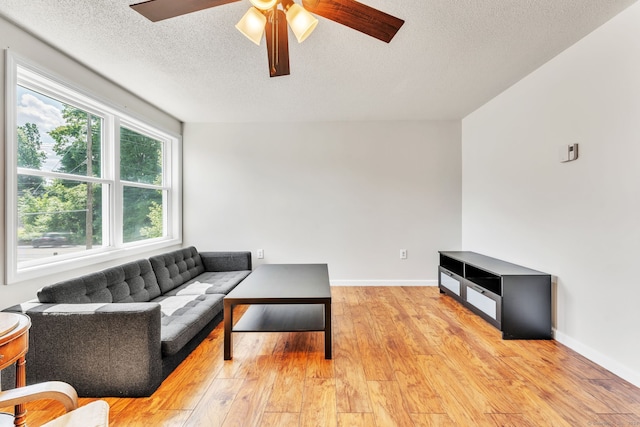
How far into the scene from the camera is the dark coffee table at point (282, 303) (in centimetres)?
206

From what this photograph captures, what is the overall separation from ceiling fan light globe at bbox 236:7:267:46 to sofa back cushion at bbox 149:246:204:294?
7.83 feet

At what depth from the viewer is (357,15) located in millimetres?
1380

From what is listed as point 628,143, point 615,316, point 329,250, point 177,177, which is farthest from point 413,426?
point 177,177

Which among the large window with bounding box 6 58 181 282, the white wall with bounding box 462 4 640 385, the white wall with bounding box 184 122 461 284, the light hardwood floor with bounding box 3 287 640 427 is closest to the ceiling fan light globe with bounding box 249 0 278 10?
the large window with bounding box 6 58 181 282

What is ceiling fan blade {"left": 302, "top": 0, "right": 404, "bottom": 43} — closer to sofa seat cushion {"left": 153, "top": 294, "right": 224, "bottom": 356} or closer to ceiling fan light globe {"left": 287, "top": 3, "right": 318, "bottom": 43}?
ceiling fan light globe {"left": 287, "top": 3, "right": 318, "bottom": 43}

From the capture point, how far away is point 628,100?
1.82 metres

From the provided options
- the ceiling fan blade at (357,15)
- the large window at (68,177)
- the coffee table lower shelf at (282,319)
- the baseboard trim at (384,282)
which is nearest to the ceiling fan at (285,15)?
the ceiling fan blade at (357,15)

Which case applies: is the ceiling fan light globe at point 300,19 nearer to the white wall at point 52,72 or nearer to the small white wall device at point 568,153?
the white wall at point 52,72

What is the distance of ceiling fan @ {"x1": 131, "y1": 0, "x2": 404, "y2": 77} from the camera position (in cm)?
134

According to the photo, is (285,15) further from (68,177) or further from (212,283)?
(212,283)

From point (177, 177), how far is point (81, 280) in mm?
2201

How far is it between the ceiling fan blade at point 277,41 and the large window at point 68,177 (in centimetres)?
179

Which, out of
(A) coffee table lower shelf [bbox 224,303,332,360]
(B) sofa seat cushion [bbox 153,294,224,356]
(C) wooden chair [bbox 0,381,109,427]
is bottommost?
(A) coffee table lower shelf [bbox 224,303,332,360]

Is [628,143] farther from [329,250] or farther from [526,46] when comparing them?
[329,250]
